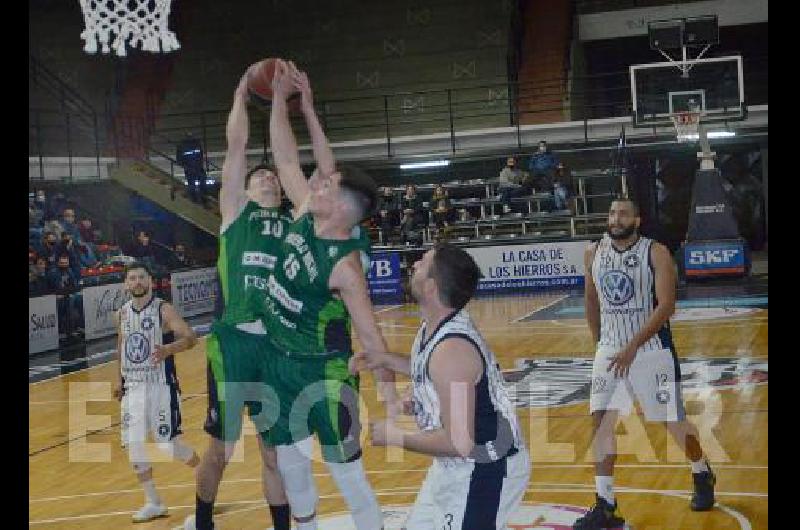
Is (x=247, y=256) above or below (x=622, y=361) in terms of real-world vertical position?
above

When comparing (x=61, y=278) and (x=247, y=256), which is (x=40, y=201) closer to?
(x=61, y=278)

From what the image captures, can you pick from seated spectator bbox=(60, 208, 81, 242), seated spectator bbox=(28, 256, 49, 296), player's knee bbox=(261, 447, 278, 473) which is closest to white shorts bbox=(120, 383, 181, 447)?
player's knee bbox=(261, 447, 278, 473)

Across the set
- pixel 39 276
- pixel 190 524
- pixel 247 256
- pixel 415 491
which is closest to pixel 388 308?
pixel 39 276

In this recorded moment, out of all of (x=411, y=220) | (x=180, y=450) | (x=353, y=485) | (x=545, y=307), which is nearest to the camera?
(x=353, y=485)

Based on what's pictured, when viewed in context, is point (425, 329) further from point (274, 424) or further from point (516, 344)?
point (516, 344)

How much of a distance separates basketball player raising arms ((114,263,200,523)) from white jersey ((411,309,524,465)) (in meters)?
3.31

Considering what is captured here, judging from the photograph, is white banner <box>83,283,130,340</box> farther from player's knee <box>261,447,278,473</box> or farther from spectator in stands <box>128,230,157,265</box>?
player's knee <box>261,447,278,473</box>

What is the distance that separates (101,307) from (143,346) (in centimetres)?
1017

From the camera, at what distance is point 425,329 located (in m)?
4.29

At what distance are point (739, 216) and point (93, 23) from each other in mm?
17279

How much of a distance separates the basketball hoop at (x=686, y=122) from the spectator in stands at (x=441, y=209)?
15.2ft

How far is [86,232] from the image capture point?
20078 mm

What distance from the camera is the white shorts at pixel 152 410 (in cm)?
723

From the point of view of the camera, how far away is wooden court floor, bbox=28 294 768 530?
6.74 meters
